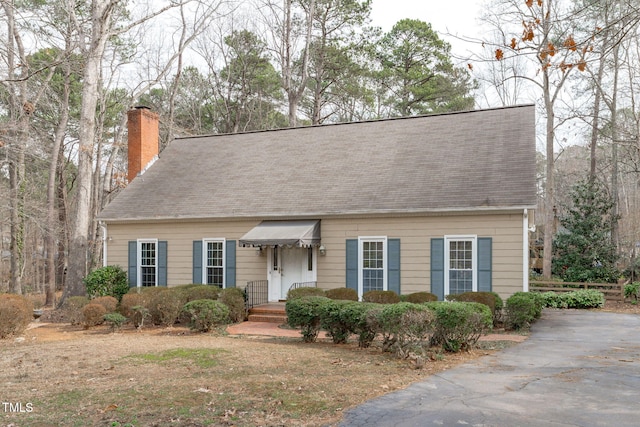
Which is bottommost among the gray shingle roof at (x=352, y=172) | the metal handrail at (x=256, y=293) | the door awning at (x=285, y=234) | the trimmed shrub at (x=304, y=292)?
the metal handrail at (x=256, y=293)

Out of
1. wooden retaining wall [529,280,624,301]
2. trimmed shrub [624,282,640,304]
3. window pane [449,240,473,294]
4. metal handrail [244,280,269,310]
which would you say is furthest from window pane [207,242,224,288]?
trimmed shrub [624,282,640,304]

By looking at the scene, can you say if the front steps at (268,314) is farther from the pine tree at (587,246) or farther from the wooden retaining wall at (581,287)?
the pine tree at (587,246)

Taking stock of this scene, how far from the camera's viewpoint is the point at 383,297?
1358 cm

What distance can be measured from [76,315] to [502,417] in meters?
12.5

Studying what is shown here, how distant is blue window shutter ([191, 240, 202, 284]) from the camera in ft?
56.5

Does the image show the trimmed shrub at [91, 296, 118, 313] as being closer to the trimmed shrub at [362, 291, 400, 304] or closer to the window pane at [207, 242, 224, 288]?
the window pane at [207, 242, 224, 288]

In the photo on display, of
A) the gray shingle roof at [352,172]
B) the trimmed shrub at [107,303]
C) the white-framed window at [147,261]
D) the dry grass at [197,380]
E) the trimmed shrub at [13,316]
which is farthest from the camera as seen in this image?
the white-framed window at [147,261]

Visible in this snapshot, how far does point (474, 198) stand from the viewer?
14352mm

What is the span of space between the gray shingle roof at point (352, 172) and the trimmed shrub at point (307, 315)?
16.1ft

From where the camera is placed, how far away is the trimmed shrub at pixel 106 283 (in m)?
17.0

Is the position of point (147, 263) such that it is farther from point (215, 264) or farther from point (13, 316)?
point (13, 316)

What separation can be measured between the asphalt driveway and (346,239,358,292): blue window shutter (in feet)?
18.6

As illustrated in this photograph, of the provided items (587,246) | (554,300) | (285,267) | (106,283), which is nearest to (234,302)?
(285,267)

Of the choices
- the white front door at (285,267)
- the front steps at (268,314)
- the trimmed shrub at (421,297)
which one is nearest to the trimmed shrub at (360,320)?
the trimmed shrub at (421,297)
